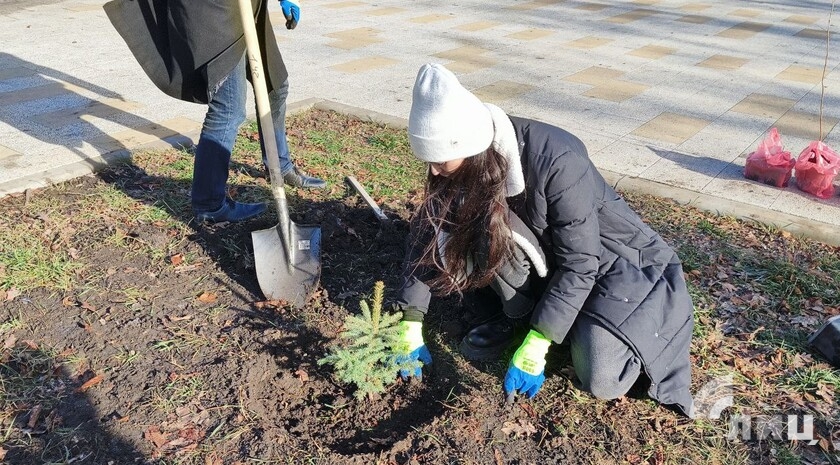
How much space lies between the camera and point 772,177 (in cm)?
441

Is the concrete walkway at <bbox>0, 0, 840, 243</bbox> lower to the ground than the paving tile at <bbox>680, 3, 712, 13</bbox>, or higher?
higher

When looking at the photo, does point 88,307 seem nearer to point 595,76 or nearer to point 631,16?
point 595,76

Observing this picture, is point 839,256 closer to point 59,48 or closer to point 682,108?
point 682,108

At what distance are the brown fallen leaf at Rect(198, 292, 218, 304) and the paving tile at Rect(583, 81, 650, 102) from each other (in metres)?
4.16

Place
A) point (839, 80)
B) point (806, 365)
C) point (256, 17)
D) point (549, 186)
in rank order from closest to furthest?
point (549, 186) → point (806, 365) → point (256, 17) → point (839, 80)

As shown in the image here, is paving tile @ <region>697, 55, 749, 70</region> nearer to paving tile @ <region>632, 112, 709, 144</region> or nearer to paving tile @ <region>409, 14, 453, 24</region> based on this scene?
paving tile @ <region>632, 112, 709, 144</region>

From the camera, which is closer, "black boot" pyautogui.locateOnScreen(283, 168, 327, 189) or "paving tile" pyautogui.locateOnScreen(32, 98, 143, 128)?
"black boot" pyautogui.locateOnScreen(283, 168, 327, 189)

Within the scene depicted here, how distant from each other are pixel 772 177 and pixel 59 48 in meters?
6.67

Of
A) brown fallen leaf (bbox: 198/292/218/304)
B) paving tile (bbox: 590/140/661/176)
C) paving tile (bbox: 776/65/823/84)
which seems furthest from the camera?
paving tile (bbox: 776/65/823/84)

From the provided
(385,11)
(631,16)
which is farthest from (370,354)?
(631,16)

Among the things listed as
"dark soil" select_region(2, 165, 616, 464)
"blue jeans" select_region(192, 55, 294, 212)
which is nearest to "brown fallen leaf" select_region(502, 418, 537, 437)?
"dark soil" select_region(2, 165, 616, 464)

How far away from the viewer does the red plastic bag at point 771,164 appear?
4332mm

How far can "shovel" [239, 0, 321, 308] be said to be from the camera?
3.16 metres

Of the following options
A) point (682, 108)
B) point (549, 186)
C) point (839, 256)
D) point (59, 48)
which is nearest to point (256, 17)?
point (549, 186)
